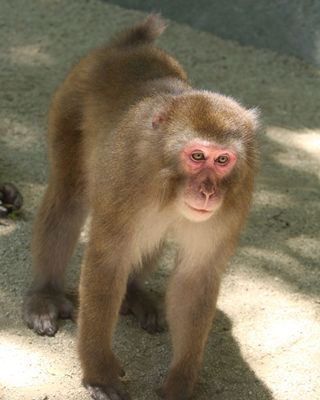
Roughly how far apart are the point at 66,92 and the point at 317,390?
88.4 inches

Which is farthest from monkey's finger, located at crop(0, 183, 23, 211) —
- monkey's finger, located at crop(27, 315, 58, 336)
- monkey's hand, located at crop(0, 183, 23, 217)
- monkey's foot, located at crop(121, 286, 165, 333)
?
monkey's finger, located at crop(27, 315, 58, 336)

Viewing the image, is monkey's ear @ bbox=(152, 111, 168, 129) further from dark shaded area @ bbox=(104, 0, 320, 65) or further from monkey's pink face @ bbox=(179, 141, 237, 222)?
dark shaded area @ bbox=(104, 0, 320, 65)

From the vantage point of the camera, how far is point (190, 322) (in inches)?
204

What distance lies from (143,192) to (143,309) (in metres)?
1.24

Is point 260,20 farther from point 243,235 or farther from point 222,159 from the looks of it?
point 222,159

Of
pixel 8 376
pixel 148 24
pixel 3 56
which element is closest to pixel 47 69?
pixel 3 56

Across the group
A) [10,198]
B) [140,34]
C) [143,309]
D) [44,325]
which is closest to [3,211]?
[10,198]

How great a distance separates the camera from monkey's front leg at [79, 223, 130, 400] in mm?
4977

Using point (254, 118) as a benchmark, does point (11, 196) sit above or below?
below

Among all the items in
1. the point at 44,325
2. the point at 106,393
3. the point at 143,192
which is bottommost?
the point at 44,325

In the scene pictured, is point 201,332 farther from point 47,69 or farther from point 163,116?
point 47,69

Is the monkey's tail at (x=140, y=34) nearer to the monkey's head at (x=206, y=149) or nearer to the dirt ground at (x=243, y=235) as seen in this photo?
the monkey's head at (x=206, y=149)

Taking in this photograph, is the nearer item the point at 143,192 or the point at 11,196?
the point at 143,192

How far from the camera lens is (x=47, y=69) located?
29.1 feet
